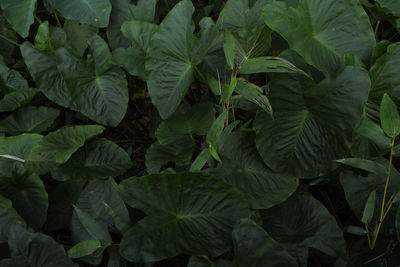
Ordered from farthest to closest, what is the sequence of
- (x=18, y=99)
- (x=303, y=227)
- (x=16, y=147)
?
1. (x=18, y=99)
2. (x=16, y=147)
3. (x=303, y=227)

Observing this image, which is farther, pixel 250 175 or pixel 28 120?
pixel 28 120

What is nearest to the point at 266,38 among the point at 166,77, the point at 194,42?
the point at 194,42

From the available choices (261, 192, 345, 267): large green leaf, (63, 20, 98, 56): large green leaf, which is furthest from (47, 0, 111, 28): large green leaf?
(261, 192, 345, 267): large green leaf

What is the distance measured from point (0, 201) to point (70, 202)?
225 millimetres

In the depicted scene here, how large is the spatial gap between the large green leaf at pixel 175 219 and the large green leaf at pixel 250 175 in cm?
9

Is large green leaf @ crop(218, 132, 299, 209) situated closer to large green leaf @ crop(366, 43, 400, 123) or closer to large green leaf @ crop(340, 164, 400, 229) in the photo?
large green leaf @ crop(340, 164, 400, 229)

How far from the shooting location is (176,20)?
122 cm

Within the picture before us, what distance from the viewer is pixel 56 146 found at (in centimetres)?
125

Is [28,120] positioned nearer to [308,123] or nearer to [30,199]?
[30,199]

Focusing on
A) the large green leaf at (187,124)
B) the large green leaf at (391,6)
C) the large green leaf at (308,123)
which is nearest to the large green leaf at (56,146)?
the large green leaf at (187,124)

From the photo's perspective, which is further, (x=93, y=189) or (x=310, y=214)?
(x=93, y=189)

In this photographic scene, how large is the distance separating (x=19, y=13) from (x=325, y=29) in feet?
3.85

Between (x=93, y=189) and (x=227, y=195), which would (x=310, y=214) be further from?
(x=93, y=189)

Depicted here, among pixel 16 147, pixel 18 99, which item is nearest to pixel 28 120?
pixel 18 99
